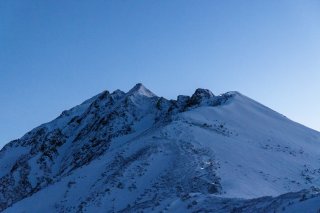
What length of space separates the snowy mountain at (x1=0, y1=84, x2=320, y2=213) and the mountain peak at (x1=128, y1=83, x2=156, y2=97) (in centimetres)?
1504

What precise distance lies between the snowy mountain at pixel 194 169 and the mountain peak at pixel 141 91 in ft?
49.3

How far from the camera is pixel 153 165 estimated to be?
3791cm

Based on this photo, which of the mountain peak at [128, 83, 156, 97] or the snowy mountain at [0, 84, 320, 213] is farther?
the mountain peak at [128, 83, 156, 97]

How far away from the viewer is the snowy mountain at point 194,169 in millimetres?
24734

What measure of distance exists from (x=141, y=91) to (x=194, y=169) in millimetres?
53281

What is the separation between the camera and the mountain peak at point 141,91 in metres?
86.3

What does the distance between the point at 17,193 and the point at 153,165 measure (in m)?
34.9

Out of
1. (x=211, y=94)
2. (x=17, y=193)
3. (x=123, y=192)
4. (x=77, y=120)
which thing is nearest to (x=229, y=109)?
(x=211, y=94)

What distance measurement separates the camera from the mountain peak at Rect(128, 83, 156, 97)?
86.3 meters

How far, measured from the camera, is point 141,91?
87.9 meters

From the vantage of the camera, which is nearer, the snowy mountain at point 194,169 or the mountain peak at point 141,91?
the snowy mountain at point 194,169

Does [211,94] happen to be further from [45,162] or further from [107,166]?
[107,166]

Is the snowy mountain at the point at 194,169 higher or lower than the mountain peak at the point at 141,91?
lower

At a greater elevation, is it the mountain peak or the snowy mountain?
the mountain peak
